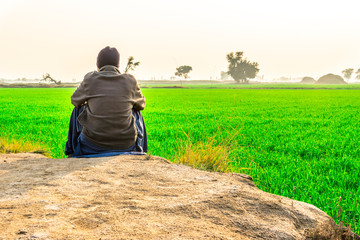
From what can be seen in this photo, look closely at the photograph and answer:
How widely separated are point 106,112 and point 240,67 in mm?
106956

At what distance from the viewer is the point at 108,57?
3965 millimetres

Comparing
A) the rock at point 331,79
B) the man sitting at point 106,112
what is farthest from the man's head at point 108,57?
the rock at point 331,79

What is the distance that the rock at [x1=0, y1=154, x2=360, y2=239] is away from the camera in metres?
1.75

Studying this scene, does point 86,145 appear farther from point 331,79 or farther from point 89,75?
point 331,79

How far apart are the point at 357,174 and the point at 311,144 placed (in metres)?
2.48

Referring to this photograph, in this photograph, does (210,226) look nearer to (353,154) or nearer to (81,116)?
(81,116)

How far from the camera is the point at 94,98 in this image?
12.3ft

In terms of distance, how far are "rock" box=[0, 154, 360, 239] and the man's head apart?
1.47 m

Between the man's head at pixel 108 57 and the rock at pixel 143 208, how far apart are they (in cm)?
147

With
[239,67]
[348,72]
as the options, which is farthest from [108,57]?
[348,72]

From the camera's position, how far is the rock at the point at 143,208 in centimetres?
175

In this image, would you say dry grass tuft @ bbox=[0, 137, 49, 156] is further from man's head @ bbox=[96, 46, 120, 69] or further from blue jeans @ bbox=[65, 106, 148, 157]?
man's head @ bbox=[96, 46, 120, 69]

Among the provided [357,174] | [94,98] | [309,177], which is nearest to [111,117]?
[94,98]

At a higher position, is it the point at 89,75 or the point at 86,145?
the point at 89,75
